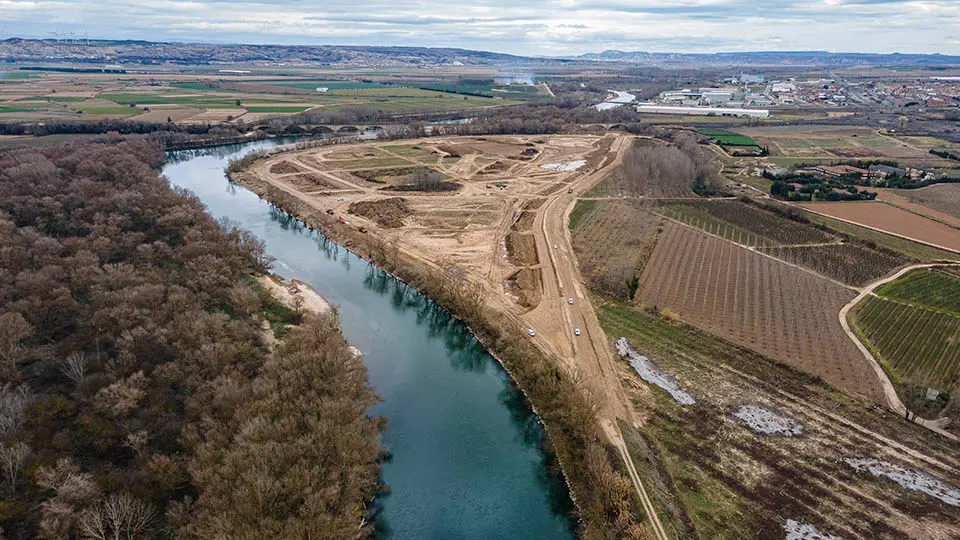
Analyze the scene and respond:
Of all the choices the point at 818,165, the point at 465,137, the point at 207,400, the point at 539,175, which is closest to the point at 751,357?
the point at 207,400

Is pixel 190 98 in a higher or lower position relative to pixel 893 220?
higher

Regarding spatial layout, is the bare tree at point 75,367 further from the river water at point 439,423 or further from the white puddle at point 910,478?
the white puddle at point 910,478

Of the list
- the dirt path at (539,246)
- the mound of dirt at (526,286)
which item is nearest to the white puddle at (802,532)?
the dirt path at (539,246)

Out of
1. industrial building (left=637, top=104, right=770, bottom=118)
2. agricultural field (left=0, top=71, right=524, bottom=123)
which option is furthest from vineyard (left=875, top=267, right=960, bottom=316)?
agricultural field (left=0, top=71, right=524, bottom=123)

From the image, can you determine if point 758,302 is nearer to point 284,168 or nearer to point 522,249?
point 522,249

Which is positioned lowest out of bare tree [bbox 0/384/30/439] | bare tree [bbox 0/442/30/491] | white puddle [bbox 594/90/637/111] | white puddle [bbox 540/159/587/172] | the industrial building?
bare tree [bbox 0/442/30/491]

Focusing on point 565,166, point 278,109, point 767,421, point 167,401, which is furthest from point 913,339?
point 278,109

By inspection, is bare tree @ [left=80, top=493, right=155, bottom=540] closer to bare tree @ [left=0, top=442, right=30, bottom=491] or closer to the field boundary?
bare tree @ [left=0, top=442, right=30, bottom=491]
